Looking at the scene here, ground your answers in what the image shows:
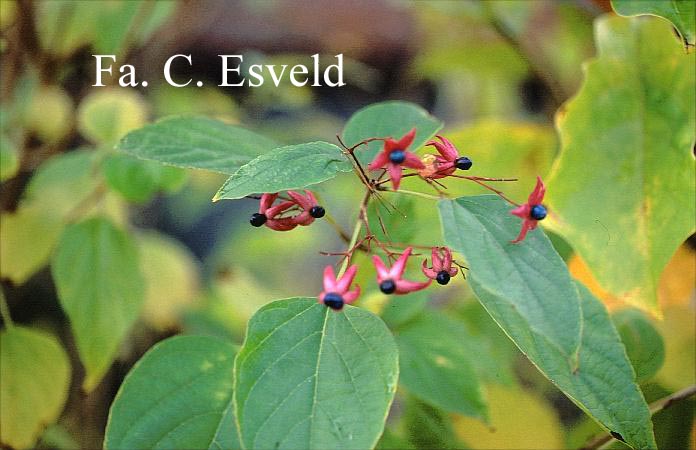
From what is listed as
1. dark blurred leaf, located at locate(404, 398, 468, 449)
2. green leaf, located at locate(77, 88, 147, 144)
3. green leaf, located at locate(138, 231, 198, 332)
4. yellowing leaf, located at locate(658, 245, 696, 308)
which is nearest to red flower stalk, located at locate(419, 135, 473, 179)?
dark blurred leaf, located at locate(404, 398, 468, 449)

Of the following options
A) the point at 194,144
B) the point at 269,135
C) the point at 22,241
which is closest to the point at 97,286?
the point at 22,241

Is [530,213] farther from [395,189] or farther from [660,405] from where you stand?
[660,405]

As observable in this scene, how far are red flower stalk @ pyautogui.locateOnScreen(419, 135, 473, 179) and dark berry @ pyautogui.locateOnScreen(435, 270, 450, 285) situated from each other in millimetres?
59

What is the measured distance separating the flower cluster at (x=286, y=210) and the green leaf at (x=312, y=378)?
52mm

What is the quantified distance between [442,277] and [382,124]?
7.5 inches

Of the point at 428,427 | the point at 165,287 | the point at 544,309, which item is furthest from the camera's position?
the point at 165,287

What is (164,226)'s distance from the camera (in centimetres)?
183

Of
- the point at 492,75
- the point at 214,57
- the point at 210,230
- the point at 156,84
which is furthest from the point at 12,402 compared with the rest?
the point at 214,57

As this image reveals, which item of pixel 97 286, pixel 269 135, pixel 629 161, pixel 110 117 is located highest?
pixel 629 161

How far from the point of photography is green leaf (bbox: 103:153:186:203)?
758mm

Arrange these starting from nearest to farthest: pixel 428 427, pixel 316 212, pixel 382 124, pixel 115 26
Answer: pixel 316 212 → pixel 382 124 → pixel 428 427 → pixel 115 26

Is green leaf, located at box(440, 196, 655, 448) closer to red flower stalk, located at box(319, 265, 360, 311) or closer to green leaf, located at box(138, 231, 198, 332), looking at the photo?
red flower stalk, located at box(319, 265, 360, 311)

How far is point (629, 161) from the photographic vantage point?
2.15ft

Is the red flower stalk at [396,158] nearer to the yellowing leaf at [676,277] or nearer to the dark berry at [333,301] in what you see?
the dark berry at [333,301]
